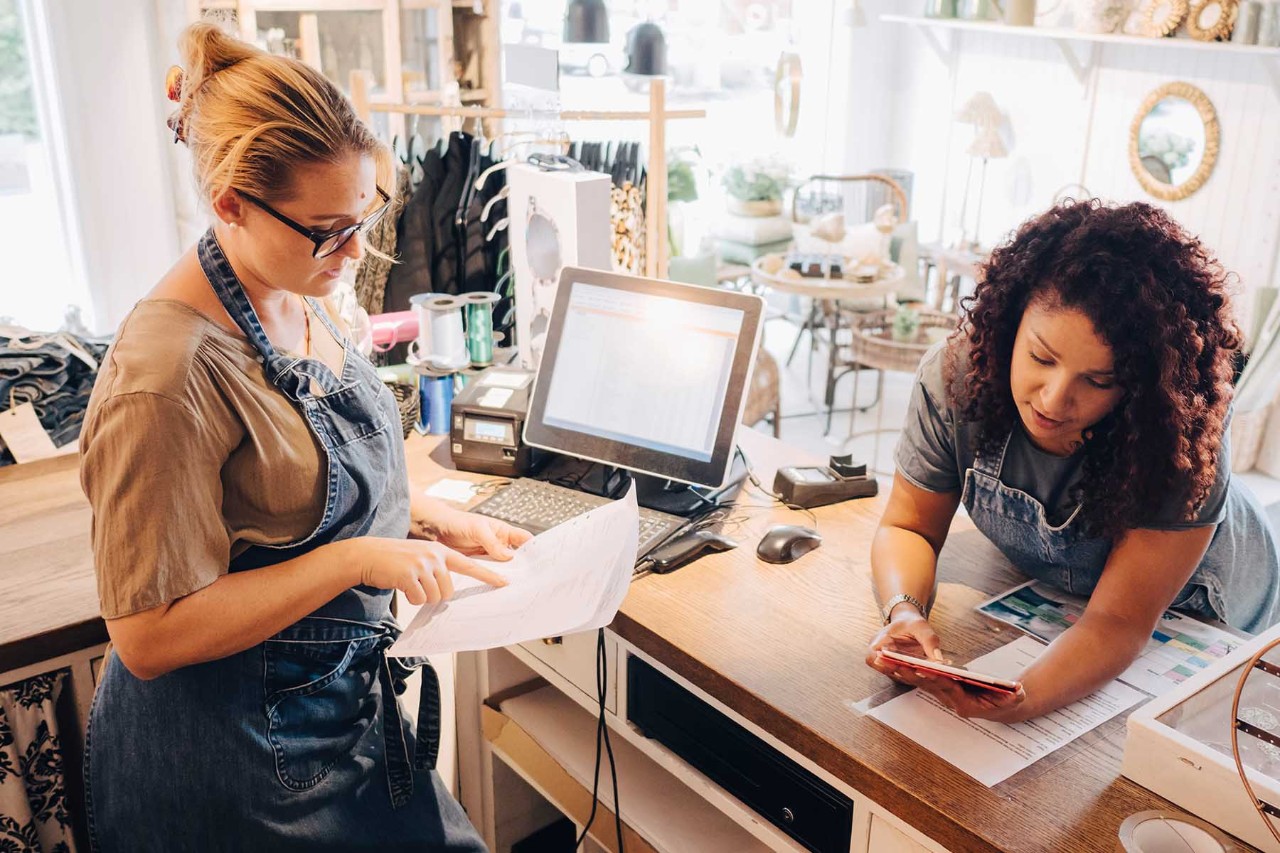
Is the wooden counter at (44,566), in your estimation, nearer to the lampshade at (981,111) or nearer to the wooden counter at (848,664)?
the wooden counter at (848,664)

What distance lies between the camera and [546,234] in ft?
7.48

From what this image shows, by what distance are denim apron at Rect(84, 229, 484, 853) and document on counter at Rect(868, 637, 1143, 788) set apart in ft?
2.18

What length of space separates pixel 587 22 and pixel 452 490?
281 cm

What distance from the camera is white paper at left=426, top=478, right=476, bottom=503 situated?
194 cm

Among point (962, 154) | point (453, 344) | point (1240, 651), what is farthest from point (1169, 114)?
point (1240, 651)

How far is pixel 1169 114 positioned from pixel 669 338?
13.9ft

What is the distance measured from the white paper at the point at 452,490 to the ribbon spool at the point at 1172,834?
1189 mm

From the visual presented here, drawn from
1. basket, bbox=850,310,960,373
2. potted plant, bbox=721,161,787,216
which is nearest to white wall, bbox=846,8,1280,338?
potted plant, bbox=721,161,787,216

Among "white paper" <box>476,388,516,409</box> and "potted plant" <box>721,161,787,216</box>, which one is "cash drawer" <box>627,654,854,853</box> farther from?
"potted plant" <box>721,161,787,216</box>

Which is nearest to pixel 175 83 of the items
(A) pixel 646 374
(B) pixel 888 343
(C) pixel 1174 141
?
(A) pixel 646 374

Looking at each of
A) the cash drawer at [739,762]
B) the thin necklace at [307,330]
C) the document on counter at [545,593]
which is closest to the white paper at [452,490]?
the document on counter at [545,593]

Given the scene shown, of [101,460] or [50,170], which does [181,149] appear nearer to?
[50,170]

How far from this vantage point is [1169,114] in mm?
5082

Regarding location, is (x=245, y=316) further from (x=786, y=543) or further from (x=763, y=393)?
(x=763, y=393)
